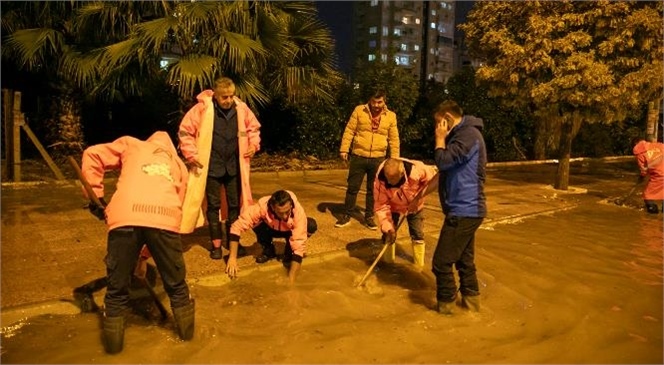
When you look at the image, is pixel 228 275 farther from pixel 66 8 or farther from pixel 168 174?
pixel 66 8

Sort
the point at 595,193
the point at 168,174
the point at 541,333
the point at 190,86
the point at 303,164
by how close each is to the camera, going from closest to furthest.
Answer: the point at 168,174 < the point at 541,333 < the point at 190,86 < the point at 595,193 < the point at 303,164

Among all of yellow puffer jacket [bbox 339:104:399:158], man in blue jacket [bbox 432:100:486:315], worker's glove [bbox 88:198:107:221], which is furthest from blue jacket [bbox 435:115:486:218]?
yellow puffer jacket [bbox 339:104:399:158]

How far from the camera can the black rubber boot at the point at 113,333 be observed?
3953 mm

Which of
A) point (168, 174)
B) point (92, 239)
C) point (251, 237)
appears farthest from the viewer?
point (251, 237)

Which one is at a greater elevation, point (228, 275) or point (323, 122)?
point (323, 122)

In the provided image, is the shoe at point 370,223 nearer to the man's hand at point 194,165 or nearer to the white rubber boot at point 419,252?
the white rubber boot at point 419,252

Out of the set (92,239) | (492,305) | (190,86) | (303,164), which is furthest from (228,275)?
(303,164)

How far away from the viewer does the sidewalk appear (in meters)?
5.07

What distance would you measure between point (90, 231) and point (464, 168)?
4507 mm

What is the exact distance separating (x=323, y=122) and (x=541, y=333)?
429 inches

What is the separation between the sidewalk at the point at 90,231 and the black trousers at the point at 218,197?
42 centimetres

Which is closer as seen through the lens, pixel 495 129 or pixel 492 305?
pixel 492 305

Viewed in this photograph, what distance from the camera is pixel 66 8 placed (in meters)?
10.5

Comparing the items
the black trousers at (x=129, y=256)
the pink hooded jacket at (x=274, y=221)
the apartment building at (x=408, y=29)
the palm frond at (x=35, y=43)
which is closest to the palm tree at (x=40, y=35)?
the palm frond at (x=35, y=43)
